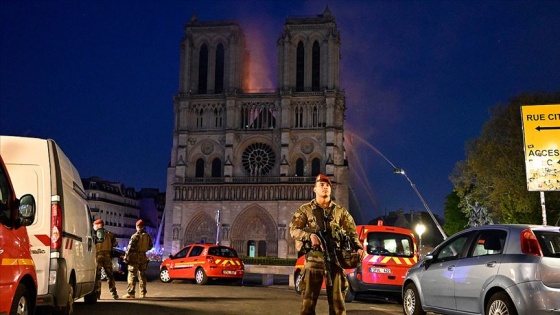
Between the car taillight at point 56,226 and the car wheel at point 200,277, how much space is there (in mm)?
12398

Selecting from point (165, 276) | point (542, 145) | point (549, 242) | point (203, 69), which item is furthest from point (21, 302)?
point (203, 69)

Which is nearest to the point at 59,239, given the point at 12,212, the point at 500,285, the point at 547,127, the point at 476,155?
the point at 12,212

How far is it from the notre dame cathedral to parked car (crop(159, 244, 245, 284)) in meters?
33.4

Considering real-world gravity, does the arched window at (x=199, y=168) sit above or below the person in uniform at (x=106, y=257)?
above

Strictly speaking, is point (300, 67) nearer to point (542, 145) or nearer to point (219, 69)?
point (219, 69)

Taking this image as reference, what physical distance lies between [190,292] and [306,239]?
346 inches

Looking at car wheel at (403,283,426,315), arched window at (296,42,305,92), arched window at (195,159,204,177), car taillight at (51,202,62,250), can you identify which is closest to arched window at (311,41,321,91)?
arched window at (296,42,305,92)

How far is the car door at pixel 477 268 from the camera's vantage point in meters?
7.41

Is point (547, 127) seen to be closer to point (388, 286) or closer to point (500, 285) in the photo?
point (388, 286)

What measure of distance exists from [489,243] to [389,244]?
5180 millimetres

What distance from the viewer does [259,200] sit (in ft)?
182

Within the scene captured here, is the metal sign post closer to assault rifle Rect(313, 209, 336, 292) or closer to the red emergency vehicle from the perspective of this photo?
the red emergency vehicle

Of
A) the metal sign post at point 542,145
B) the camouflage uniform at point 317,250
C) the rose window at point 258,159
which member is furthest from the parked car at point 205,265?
the rose window at point 258,159

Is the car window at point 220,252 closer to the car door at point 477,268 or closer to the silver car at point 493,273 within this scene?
the silver car at point 493,273
